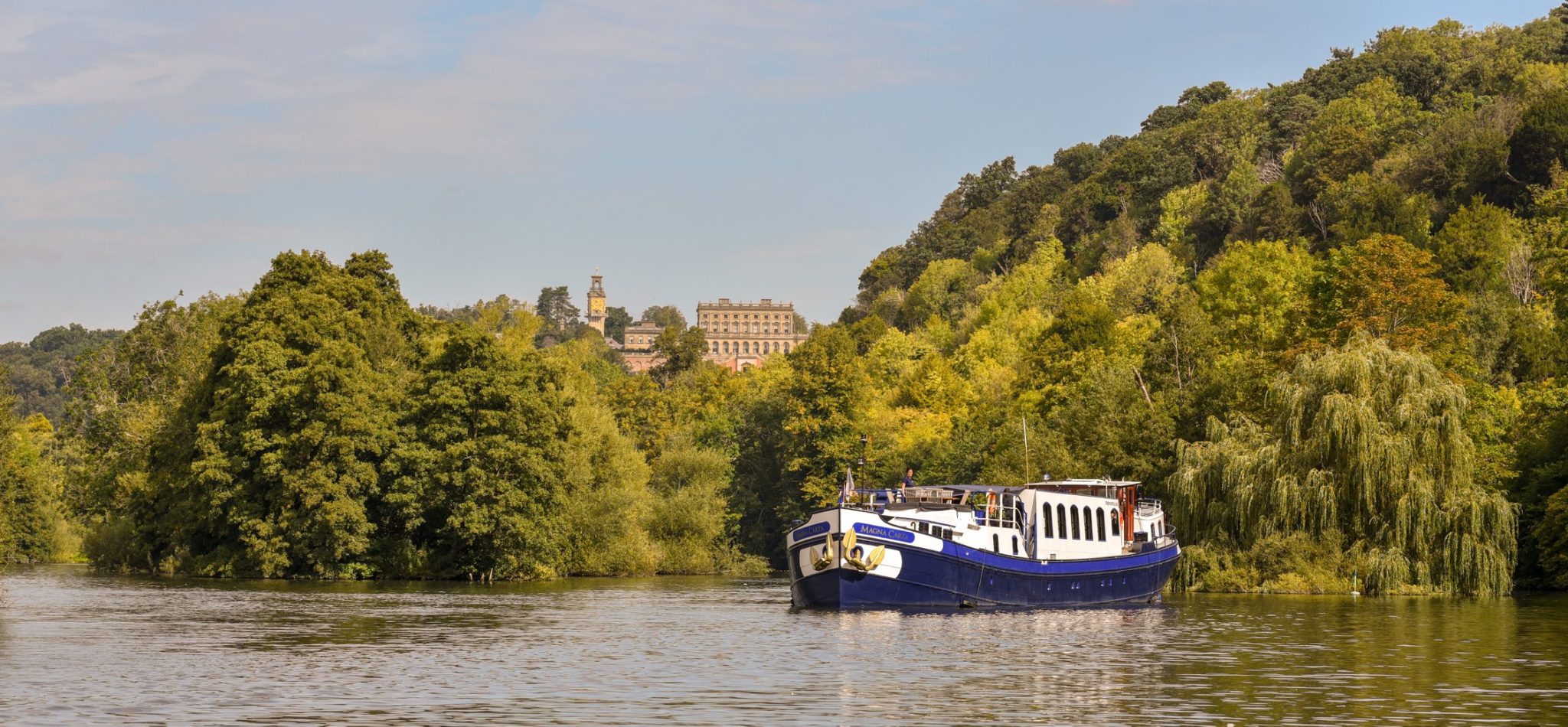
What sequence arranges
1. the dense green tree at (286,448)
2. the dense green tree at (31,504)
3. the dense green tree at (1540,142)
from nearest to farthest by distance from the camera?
1. the dense green tree at (286,448)
2. the dense green tree at (31,504)
3. the dense green tree at (1540,142)

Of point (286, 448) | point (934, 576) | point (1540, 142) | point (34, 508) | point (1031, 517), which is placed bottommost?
point (934, 576)

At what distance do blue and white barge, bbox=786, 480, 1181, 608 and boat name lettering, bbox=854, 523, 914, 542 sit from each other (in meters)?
0.04

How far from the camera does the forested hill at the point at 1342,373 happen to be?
217ft

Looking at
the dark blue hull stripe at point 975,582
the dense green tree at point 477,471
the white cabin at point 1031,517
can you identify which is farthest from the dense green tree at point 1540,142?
the dense green tree at point 477,471

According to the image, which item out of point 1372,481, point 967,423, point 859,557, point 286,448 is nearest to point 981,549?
point 859,557

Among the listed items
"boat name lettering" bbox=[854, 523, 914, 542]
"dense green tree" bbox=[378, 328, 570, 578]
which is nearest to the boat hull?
"boat name lettering" bbox=[854, 523, 914, 542]

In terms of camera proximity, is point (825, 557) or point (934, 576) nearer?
point (825, 557)

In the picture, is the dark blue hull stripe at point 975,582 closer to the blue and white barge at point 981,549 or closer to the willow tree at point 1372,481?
the blue and white barge at point 981,549

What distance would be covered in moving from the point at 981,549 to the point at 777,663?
20.5 meters

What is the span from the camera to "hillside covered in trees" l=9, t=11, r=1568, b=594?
67.7 metres

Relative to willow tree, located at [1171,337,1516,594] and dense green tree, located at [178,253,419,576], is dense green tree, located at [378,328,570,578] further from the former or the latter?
willow tree, located at [1171,337,1516,594]

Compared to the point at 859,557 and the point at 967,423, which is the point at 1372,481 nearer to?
the point at 859,557

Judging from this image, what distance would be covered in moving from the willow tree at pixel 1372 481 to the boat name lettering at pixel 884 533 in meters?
18.4

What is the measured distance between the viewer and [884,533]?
187ft
